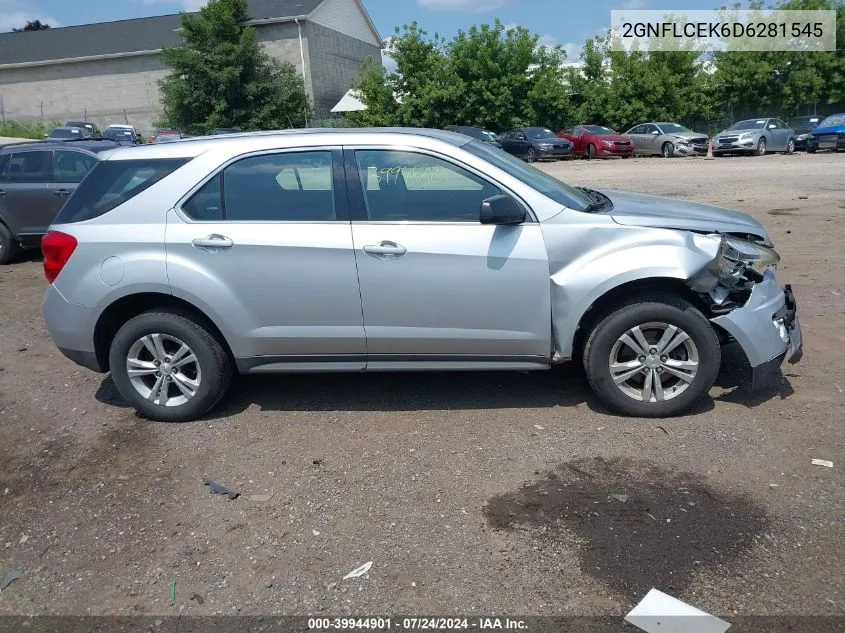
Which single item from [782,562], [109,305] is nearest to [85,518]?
[109,305]

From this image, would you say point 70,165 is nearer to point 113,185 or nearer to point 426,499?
point 113,185

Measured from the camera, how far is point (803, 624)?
115 inches

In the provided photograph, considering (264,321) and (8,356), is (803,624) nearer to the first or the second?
(264,321)

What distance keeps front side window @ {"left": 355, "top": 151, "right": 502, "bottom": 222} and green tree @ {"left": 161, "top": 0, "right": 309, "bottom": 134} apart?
34272 millimetres

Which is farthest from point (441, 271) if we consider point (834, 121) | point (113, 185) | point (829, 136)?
point (834, 121)

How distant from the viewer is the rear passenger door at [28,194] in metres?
11.0

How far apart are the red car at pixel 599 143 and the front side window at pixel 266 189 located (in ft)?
95.7

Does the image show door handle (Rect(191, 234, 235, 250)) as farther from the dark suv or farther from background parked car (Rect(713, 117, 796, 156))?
background parked car (Rect(713, 117, 796, 156))

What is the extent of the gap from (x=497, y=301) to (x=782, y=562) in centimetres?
210

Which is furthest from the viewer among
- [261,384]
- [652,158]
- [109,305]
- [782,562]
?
[652,158]

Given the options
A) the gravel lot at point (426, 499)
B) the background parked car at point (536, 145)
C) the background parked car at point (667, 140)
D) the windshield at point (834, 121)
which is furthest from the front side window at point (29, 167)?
the windshield at point (834, 121)

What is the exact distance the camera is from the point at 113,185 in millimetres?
5086

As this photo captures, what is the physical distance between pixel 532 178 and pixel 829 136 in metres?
29.6

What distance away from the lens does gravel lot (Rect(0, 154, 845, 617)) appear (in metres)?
3.26
